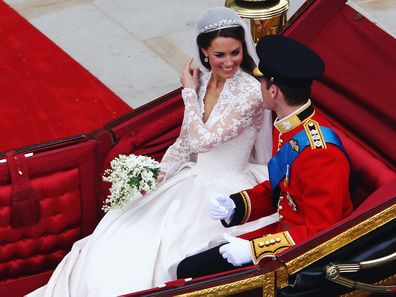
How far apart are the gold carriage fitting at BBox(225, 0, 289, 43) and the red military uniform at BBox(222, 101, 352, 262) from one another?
2.66ft

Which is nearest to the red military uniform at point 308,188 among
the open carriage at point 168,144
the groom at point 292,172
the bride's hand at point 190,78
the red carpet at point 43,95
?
the groom at point 292,172

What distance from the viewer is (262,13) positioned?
12.4ft

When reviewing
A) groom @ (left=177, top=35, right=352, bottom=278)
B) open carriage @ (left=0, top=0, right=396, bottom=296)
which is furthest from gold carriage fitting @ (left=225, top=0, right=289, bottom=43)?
groom @ (left=177, top=35, right=352, bottom=278)

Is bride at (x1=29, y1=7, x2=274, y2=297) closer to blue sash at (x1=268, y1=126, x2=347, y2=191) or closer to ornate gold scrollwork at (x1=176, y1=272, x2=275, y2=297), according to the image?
blue sash at (x1=268, y1=126, x2=347, y2=191)

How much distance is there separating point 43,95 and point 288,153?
2.48 meters

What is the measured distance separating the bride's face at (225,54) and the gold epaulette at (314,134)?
1.59 ft

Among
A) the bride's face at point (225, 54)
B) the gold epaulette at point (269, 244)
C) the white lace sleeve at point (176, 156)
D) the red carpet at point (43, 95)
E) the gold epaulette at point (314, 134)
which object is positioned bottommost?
the red carpet at point (43, 95)

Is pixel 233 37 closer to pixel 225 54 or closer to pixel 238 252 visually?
pixel 225 54

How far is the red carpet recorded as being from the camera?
192 inches

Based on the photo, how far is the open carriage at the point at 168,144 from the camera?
3082 mm

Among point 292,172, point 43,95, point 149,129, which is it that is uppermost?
point 292,172

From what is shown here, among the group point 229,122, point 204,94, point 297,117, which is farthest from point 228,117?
point 297,117

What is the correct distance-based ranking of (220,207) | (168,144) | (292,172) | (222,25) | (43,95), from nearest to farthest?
1. (292,172)
2. (220,207)
3. (222,25)
4. (168,144)
5. (43,95)

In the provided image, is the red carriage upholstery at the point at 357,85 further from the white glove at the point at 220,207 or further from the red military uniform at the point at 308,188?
the white glove at the point at 220,207
